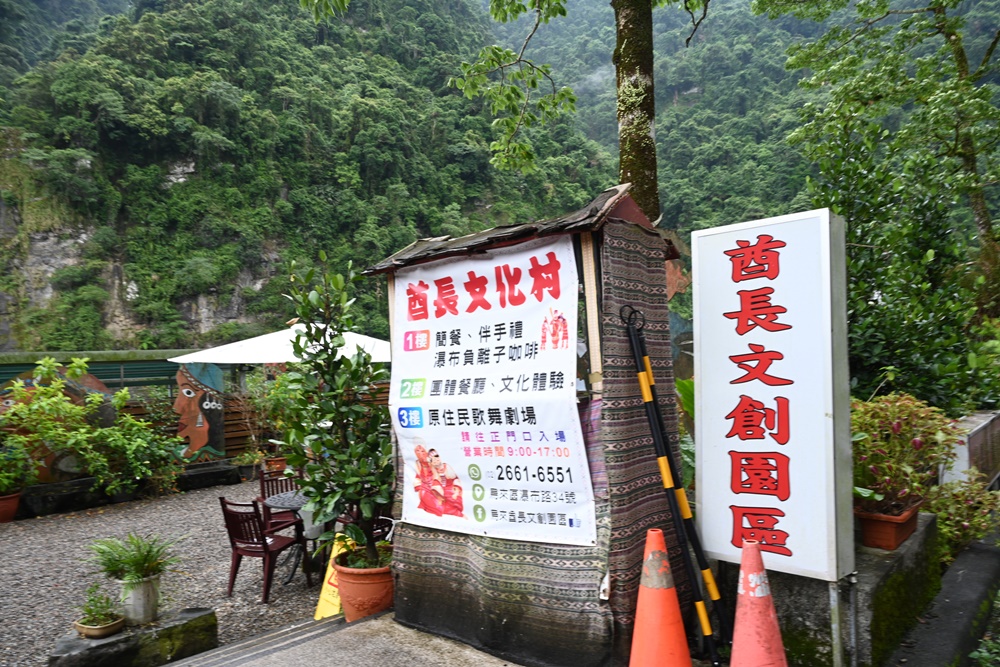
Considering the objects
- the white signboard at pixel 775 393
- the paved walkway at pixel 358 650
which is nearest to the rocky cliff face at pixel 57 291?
the paved walkway at pixel 358 650

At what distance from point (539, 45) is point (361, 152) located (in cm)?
4055

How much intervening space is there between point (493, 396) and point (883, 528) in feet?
6.89

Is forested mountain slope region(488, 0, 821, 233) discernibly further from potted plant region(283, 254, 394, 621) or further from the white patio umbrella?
potted plant region(283, 254, 394, 621)

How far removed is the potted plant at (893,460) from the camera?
3.40 m

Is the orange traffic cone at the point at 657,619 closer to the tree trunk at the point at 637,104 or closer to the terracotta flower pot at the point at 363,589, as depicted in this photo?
the terracotta flower pot at the point at 363,589

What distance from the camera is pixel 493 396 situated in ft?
11.1

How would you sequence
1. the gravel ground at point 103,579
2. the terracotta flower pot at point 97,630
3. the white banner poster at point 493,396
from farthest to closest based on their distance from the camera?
the gravel ground at point 103,579
the terracotta flower pot at point 97,630
the white banner poster at point 493,396

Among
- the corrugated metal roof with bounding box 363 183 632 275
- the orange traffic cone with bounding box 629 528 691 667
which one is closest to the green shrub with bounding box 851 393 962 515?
the orange traffic cone with bounding box 629 528 691 667

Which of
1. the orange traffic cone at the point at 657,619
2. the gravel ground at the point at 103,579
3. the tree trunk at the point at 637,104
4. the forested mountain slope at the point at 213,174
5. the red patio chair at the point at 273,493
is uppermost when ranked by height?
the forested mountain slope at the point at 213,174

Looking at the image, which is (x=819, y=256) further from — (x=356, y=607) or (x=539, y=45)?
(x=539, y=45)

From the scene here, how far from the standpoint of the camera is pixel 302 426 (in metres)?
4.34

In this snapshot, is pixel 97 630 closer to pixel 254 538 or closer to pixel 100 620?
pixel 100 620

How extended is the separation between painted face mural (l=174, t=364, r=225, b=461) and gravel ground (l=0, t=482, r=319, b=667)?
1.64 metres

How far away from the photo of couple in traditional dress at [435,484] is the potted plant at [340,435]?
497 millimetres
